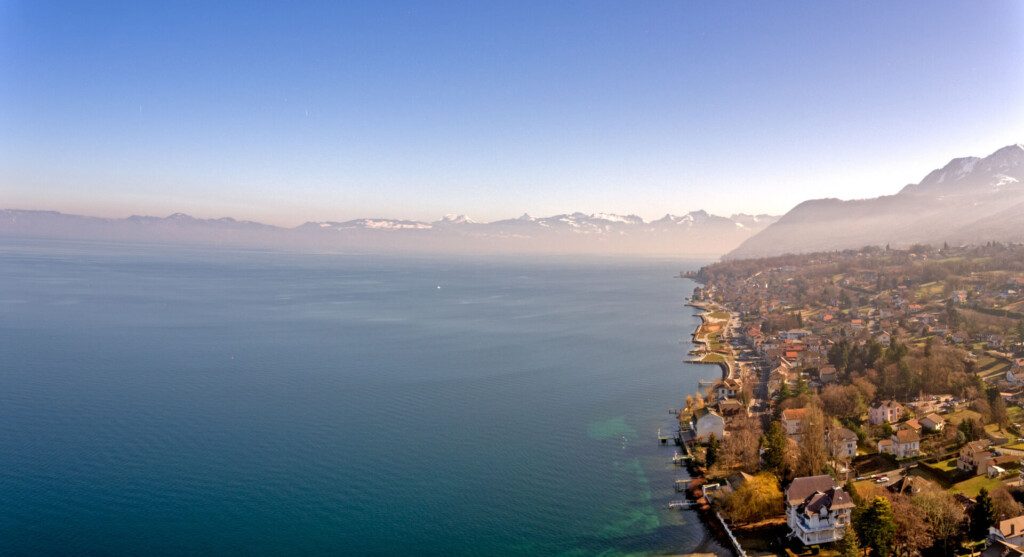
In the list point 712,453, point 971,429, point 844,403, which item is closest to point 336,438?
point 712,453

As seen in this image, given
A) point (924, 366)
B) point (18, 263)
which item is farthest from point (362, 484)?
point (18, 263)

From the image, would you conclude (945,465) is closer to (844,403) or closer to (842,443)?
(842,443)

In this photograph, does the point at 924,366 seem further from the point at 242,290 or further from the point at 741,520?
the point at 242,290

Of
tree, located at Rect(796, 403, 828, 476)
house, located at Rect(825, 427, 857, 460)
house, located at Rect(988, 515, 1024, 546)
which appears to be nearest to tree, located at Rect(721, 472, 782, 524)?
tree, located at Rect(796, 403, 828, 476)

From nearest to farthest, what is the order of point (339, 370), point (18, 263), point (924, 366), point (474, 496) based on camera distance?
point (474, 496), point (924, 366), point (339, 370), point (18, 263)

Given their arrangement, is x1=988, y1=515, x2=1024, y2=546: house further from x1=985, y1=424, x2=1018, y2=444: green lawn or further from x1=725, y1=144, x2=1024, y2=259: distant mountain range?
x1=725, y1=144, x2=1024, y2=259: distant mountain range

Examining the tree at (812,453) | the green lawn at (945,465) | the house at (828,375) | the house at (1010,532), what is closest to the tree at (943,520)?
the house at (1010,532)
